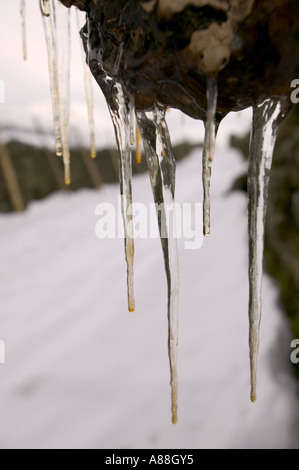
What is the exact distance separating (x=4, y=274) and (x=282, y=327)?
14.0ft

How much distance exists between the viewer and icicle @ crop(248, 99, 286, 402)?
0.58 meters

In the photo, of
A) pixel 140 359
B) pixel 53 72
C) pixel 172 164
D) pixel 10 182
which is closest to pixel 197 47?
pixel 172 164

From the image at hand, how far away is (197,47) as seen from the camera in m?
0.47

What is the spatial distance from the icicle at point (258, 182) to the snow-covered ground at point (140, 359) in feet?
6.83

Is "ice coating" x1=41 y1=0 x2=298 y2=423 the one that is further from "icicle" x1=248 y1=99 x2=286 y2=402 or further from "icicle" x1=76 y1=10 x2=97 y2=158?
"icicle" x1=76 y1=10 x2=97 y2=158

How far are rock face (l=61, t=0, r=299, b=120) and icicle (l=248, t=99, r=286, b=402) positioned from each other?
3 centimetres

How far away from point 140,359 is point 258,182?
9.27 feet

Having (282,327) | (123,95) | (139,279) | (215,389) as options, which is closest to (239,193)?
(139,279)

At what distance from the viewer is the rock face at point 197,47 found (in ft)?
1.50

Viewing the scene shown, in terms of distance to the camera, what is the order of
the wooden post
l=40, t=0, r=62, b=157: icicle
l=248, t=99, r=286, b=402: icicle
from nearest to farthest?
l=248, t=99, r=286, b=402: icicle < l=40, t=0, r=62, b=157: icicle < the wooden post

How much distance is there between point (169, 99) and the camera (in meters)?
0.58

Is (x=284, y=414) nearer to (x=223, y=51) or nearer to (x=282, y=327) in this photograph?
(x=282, y=327)

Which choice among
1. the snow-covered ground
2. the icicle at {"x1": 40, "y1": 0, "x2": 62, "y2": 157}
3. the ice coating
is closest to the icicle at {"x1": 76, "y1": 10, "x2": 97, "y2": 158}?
the icicle at {"x1": 40, "y1": 0, "x2": 62, "y2": 157}

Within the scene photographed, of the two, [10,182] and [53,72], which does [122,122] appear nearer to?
[53,72]
